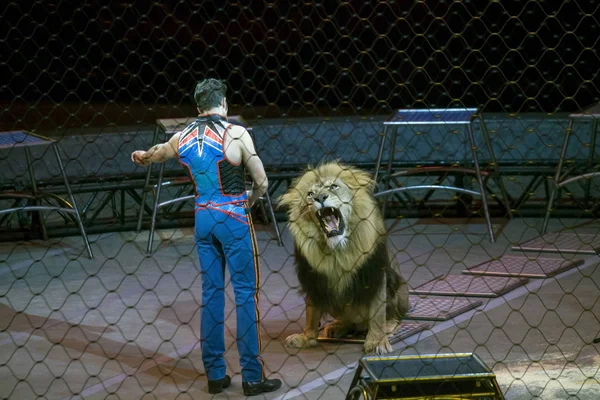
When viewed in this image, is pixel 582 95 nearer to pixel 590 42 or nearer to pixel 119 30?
pixel 590 42

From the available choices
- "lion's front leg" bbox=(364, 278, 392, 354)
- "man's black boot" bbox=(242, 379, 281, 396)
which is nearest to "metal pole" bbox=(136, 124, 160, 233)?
"lion's front leg" bbox=(364, 278, 392, 354)

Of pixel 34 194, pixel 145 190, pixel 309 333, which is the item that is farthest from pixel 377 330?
pixel 34 194

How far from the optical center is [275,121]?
A: 8484 millimetres

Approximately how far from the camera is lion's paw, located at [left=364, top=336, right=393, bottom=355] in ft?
15.7

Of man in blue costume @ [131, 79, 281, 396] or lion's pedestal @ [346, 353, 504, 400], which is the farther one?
man in blue costume @ [131, 79, 281, 396]

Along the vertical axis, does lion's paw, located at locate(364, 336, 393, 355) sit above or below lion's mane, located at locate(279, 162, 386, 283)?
below

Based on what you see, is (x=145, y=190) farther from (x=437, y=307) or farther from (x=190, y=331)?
(x=437, y=307)

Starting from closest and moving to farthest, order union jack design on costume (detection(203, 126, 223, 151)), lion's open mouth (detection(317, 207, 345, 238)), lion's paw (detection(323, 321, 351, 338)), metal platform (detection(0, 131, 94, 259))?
union jack design on costume (detection(203, 126, 223, 151)), lion's open mouth (detection(317, 207, 345, 238)), lion's paw (detection(323, 321, 351, 338)), metal platform (detection(0, 131, 94, 259))

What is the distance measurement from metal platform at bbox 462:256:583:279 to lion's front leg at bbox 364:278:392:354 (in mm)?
1355

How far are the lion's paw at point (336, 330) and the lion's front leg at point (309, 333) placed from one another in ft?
0.28

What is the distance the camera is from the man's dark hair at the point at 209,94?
4328 mm

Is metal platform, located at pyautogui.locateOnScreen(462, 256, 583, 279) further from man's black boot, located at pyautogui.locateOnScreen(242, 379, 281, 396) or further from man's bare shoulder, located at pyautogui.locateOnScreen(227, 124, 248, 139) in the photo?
man's bare shoulder, located at pyautogui.locateOnScreen(227, 124, 248, 139)

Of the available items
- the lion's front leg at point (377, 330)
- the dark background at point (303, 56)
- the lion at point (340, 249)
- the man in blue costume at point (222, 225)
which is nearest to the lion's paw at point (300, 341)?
the lion at point (340, 249)

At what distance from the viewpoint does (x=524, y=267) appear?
19.9 ft
